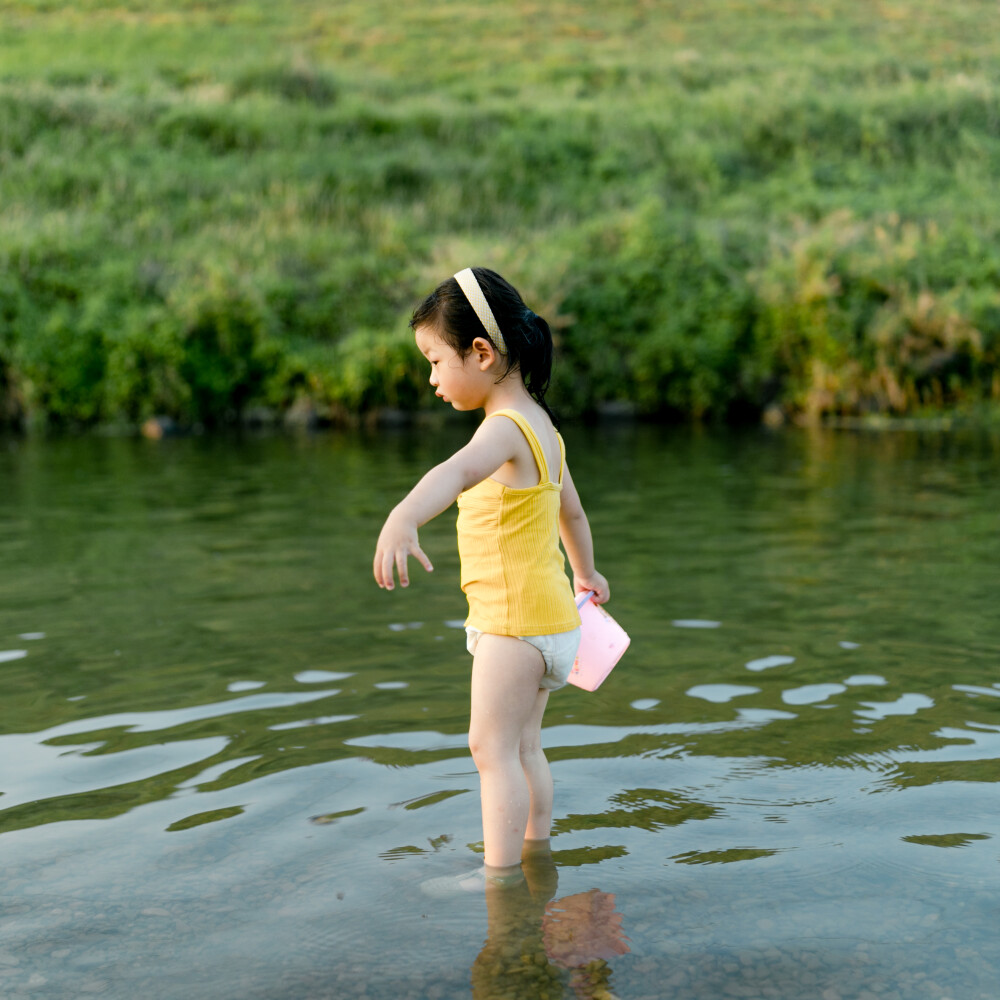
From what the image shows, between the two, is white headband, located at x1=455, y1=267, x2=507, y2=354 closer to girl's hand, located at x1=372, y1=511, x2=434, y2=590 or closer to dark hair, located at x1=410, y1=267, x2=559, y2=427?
dark hair, located at x1=410, y1=267, x2=559, y2=427

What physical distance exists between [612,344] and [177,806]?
19.4 meters

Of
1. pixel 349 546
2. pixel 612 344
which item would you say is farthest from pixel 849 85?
pixel 349 546

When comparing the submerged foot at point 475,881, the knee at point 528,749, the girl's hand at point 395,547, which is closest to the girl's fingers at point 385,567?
the girl's hand at point 395,547

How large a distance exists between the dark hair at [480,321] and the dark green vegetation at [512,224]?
1828 centimetres

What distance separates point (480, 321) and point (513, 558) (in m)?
0.64

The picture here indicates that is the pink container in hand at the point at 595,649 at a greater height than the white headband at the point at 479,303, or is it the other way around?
the white headband at the point at 479,303

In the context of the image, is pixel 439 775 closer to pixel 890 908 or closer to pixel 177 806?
pixel 177 806

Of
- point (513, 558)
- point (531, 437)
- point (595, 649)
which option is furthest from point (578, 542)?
point (531, 437)

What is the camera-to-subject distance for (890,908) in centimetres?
323

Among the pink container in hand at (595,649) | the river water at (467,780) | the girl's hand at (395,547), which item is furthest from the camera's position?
the pink container in hand at (595,649)

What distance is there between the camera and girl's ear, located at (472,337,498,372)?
11.0 ft

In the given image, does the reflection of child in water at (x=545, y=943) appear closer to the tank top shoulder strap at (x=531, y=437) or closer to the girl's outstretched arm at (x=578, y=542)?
the girl's outstretched arm at (x=578, y=542)

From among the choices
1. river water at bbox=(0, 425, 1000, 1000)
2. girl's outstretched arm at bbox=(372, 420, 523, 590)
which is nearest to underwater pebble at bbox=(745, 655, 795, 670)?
river water at bbox=(0, 425, 1000, 1000)

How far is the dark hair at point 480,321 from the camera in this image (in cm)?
333
